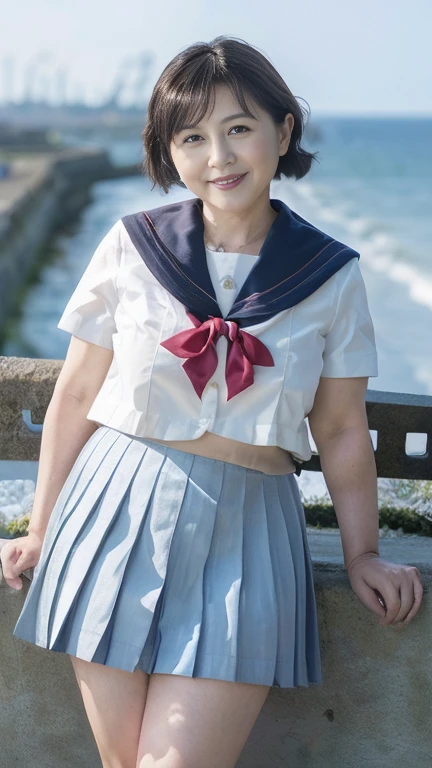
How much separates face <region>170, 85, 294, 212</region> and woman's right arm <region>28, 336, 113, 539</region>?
1.15ft

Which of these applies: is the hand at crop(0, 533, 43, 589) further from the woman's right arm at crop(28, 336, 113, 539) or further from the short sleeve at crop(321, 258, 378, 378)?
the short sleeve at crop(321, 258, 378, 378)

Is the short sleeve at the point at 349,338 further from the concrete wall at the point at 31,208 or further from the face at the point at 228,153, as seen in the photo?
the concrete wall at the point at 31,208

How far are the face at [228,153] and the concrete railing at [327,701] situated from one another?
0.69m

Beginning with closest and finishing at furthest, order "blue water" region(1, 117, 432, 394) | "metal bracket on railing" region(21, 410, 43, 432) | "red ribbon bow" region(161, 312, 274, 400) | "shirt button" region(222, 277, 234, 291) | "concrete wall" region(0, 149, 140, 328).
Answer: "red ribbon bow" region(161, 312, 274, 400), "shirt button" region(222, 277, 234, 291), "metal bracket on railing" region(21, 410, 43, 432), "blue water" region(1, 117, 432, 394), "concrete wall" region(0, 149, 140, 328)

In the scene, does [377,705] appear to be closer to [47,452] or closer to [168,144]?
[47,452]

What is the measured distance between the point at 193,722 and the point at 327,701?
0.43m

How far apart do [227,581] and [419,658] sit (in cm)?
44

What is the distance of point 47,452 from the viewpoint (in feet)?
6.02

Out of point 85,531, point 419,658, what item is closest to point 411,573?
point 419,658

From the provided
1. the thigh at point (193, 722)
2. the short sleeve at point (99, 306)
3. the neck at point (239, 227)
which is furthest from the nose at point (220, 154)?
the thigh at point (193, 722)

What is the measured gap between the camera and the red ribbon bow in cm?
165

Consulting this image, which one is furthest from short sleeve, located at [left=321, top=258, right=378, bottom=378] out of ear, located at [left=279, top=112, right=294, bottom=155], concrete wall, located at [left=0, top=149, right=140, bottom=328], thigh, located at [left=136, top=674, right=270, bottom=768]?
concrete wall, located at [left=0, top=149, right=140, bottom=328]

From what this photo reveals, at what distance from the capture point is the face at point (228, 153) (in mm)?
1694

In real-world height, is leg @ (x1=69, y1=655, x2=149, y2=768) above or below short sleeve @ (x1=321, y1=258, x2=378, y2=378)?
below
